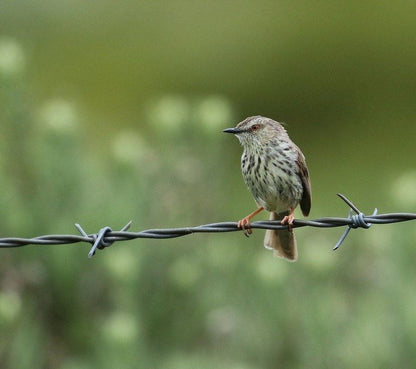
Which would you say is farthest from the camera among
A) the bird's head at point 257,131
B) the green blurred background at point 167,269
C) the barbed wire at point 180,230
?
the green blurred background at point 167,269

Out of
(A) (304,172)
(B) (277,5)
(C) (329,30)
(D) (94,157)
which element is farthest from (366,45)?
(A) (304,172)

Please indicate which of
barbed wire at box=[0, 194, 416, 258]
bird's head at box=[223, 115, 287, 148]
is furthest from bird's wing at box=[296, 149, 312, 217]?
barbed wire at box=[0, 194, 416, 258]

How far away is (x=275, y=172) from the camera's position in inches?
311

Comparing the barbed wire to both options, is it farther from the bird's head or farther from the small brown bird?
the bird's head

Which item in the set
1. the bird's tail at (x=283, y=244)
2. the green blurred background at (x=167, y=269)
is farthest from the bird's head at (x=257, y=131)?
the green blurred background at (x=167, y=269)

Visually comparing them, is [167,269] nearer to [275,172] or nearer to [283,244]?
[283,244]

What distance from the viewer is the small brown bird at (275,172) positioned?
26.0ft

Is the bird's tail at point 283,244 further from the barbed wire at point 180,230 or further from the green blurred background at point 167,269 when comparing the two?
the green blurred background at point 167,269

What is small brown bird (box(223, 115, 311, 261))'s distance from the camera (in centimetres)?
791

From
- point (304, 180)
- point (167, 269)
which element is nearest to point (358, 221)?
point (304, 180)

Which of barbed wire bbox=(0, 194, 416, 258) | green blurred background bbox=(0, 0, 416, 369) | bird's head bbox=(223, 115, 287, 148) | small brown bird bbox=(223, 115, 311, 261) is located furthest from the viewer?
green blurred background bbox=(0, 0, 416, 369)

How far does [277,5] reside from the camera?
111 feet

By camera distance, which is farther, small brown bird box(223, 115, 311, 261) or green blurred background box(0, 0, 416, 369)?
green blurred background box(0, 0, 416, 369)

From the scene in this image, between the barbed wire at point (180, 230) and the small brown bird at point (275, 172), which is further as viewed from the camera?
the small brown bird at point (275, 172)
